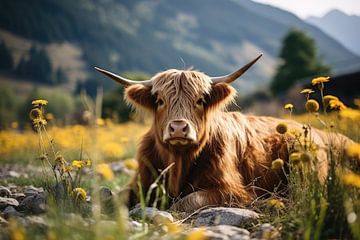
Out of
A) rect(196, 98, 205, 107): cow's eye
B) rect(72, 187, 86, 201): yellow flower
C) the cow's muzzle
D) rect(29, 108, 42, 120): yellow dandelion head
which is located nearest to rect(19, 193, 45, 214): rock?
rect(72, 187, 86, 201): yellow flower

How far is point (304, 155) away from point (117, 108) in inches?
1208

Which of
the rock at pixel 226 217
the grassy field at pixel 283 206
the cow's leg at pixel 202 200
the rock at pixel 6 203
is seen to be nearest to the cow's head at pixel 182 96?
the cow's leg at pixel 202 200

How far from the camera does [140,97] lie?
17.1ft

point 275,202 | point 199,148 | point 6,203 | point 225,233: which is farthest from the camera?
point 199,148

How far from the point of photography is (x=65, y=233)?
204 centimetres

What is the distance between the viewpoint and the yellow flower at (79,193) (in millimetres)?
3345

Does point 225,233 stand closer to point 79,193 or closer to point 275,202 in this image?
point 275,202

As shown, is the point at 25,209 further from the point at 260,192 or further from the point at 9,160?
the point at 9,160

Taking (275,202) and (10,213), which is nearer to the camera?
(275,202)

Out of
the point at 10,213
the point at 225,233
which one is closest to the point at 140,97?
the point at 10,213

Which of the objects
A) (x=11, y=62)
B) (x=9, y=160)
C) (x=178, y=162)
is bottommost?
(x=9, y=160)

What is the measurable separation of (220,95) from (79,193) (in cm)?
233

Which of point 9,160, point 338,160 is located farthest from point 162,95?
point 9,160

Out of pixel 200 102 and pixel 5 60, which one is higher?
pixel 5 60
